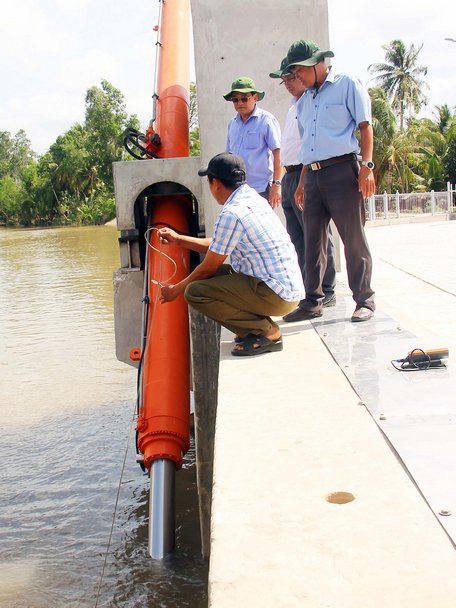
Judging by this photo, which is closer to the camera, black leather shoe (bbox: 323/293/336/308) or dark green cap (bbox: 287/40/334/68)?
dark green cap (bbox: 287/40/334/68)

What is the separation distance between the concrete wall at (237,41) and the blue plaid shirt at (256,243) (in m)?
2.68

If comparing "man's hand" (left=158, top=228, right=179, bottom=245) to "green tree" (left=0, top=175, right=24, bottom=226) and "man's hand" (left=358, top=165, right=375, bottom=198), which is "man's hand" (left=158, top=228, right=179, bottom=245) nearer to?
"man's hand" (left=358, top=165, right=375, bottom=198)

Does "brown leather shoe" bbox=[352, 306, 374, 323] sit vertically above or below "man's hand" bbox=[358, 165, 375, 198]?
below

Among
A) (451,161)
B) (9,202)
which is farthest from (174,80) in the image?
(9,202)

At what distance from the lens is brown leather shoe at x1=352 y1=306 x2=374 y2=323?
4820 millimetres

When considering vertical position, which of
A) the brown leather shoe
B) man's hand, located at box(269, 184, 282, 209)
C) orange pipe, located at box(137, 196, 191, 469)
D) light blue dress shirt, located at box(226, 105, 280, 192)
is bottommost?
orange pipe, located at box(137, 196, 191, 469)

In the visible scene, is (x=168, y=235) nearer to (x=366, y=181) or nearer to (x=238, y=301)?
(x=238, y=301)

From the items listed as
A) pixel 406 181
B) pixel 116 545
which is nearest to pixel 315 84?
pixel 116 545

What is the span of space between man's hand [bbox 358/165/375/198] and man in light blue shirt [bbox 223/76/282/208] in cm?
98

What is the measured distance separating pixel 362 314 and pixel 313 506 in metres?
2.74

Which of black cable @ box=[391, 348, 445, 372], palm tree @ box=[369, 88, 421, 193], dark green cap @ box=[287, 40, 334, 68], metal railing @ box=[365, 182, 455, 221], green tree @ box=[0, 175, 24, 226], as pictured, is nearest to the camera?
black cable @ box=[391, 348, 445, 372]

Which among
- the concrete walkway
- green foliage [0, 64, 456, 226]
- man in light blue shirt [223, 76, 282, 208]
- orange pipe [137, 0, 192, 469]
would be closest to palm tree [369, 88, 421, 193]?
green foliage [0, 64, 456, 226]

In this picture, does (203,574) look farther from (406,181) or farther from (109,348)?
(406,181)

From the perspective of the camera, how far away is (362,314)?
191 inches
